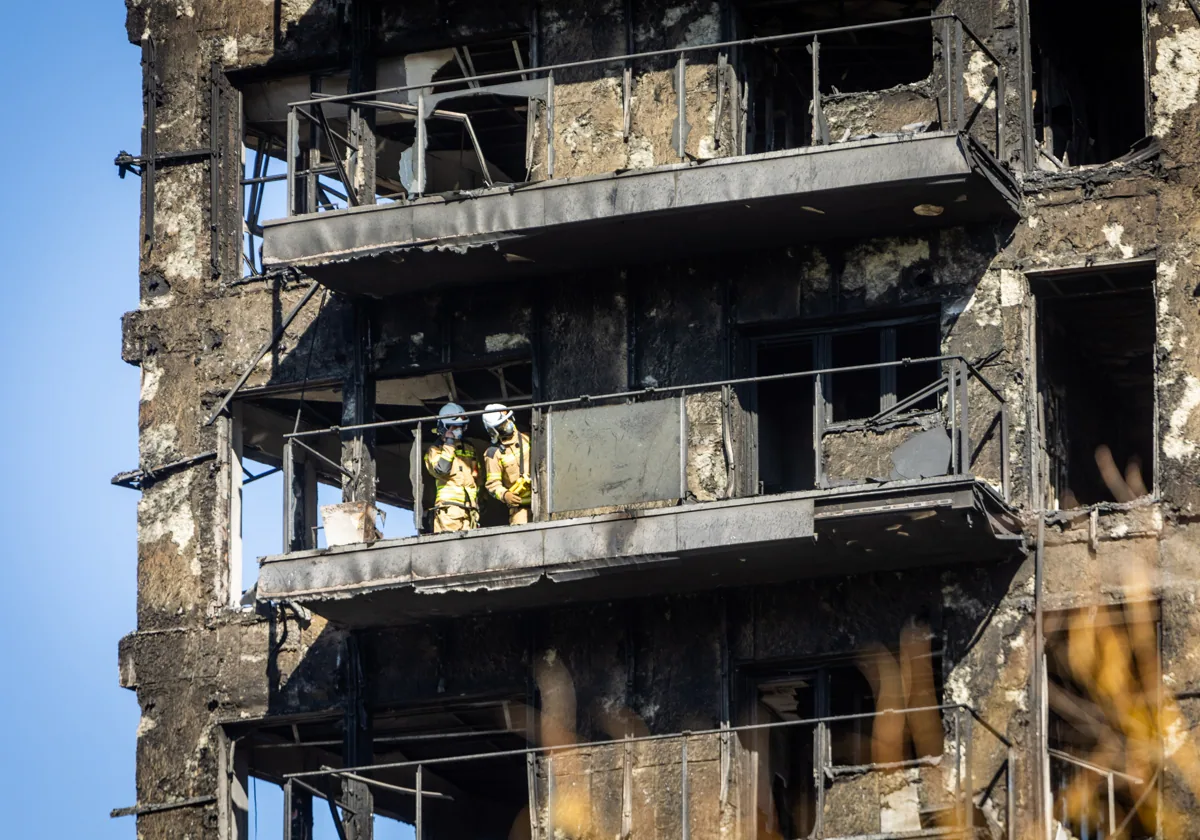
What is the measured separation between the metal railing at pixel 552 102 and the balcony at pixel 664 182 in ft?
0.08

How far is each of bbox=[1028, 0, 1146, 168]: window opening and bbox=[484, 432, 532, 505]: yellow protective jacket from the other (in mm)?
5078

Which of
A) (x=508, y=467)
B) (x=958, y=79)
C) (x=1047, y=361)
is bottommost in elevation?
(x=508, y=467)

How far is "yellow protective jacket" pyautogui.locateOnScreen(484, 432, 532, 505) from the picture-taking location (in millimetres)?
28656

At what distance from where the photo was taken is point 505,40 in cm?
3044

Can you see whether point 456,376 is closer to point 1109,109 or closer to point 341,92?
point 341,92

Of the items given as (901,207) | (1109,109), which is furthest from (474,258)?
(1109,109)

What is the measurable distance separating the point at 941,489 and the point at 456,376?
6420mm

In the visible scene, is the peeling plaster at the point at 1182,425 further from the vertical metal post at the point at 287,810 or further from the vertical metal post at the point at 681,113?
the vertical metal post at the point at 287,810

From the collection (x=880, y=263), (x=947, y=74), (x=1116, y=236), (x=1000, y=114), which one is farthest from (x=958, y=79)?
(x=1116, y=236)

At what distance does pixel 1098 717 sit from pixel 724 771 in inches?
124

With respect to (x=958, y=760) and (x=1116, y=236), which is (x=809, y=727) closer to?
(x=958, y=760)

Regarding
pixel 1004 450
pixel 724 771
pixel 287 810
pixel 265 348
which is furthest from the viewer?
pixel 265 348

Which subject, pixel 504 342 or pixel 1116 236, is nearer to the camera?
pixel 1116 236

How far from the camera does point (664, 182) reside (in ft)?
91.0
